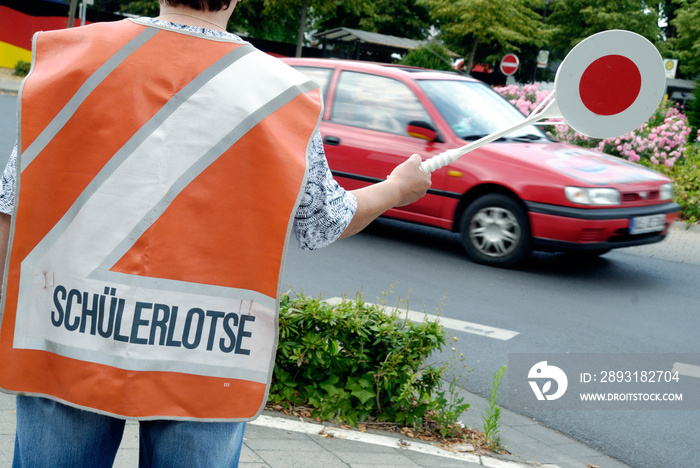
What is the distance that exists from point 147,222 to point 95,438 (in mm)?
436

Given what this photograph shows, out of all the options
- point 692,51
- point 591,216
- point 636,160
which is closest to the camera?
point 591,216

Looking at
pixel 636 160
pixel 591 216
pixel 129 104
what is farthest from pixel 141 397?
pixel 636 160

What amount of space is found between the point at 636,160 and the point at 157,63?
11.7 m

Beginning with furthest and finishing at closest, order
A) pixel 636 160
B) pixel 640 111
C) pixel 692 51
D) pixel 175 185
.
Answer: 1. pixel 692 51
2. pixel 636 160
3. pixel 640 111
4. pixel 175 185

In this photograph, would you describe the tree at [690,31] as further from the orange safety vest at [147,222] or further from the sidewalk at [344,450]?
the orange safety vest at [147,222]

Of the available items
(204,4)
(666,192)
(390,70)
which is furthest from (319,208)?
(390,70)

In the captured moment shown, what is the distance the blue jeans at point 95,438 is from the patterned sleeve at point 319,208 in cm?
37

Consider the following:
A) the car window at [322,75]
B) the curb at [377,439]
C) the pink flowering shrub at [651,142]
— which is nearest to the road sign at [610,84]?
the curb at [377,439]

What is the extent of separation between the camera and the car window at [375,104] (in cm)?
799

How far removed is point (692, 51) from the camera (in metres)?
34.7

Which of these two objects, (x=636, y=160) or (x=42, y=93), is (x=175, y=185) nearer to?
(x=42, y=93)

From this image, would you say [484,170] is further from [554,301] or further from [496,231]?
[554,301]

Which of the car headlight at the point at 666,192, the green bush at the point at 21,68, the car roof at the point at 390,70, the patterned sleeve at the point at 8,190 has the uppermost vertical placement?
the car roof at the point at 390,70

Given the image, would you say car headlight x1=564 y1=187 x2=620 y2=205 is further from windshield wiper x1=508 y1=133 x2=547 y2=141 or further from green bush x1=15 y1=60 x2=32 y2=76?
green bush x1=15 y1=60 x2=32 y2=76
